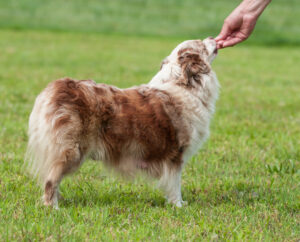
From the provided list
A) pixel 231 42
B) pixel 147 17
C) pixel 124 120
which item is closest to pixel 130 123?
pixel 124 120

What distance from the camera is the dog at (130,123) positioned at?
13.6 feet

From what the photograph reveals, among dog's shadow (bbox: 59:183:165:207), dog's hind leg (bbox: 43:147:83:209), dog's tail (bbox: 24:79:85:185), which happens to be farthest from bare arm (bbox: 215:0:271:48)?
dog's hind leg (bbox: 43:147:83:209)

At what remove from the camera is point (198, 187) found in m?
5.18

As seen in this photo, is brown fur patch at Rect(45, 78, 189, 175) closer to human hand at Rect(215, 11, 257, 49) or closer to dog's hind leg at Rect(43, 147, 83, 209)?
dog's hind leg at Rect(43, 147, 83, 209)

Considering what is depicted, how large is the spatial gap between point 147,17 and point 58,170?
21748 millimetres

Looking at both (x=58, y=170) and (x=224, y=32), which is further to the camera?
(x=224, y=32)

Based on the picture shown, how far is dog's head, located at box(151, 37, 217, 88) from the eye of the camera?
188 inches

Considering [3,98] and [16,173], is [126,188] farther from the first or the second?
[3,98]

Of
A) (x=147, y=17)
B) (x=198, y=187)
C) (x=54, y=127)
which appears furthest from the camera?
(x=147, y=17)

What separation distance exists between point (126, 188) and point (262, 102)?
220 inches

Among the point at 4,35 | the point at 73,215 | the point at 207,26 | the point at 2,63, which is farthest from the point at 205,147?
the point at 207,26

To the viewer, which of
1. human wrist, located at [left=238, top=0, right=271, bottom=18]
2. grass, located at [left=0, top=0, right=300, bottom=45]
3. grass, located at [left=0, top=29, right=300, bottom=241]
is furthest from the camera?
grass, located at [left=0, top=0, right=300, bottom=45]

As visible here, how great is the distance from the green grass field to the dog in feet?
1.13

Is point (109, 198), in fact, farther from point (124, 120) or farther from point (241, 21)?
point (241, 21)
